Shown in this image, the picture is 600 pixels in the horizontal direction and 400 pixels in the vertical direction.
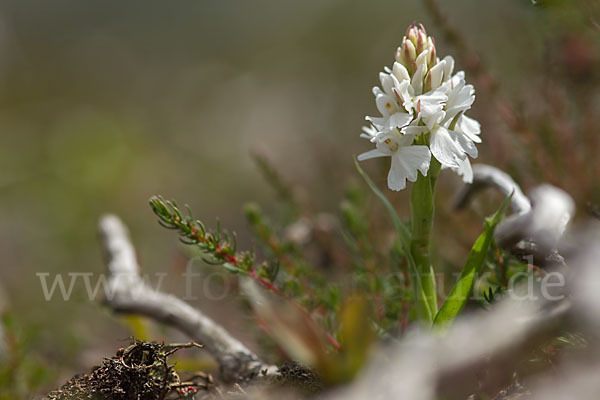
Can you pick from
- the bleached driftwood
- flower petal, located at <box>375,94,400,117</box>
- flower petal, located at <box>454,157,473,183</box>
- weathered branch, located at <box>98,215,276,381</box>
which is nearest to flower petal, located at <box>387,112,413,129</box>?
flower petal, located at <box>375,94,400,117</box>

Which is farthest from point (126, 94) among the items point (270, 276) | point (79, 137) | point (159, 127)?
point (270, 276)

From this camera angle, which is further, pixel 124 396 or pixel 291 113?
pixel 291 113

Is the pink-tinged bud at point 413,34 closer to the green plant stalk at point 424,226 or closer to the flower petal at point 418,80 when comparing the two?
the flower petal at point 418,80

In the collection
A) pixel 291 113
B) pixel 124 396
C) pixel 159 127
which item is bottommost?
pixel 124 396

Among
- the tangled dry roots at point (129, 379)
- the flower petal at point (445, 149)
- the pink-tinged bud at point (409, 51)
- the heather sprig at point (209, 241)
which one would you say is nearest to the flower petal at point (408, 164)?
the flower petal at point (445, 149)

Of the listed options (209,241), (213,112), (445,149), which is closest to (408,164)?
(445,149)

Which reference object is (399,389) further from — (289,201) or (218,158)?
(218,158)

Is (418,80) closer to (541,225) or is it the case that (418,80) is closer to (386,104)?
(386,104)
